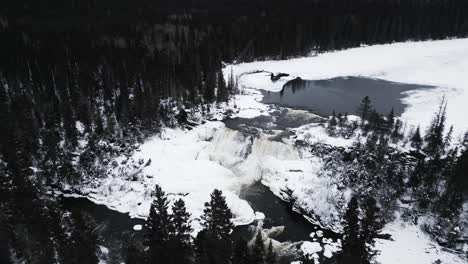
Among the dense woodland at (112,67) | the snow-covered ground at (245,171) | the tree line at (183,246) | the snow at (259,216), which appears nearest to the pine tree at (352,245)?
the tree line at (183,246)

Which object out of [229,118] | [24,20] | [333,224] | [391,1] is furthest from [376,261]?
[391,1]

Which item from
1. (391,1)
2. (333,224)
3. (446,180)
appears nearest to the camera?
(333,224)

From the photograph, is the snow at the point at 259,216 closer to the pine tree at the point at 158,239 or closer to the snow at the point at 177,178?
the snow at the point at 177,178

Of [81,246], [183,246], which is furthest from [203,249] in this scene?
[81,246]

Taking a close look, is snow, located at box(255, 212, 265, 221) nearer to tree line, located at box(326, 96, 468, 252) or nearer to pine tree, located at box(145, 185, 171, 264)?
tree line, located at box(326, 96, 468, 252)

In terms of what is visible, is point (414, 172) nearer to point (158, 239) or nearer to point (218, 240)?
point (218, 240)

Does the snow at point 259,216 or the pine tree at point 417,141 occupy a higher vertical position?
the pine tree at point 417,141

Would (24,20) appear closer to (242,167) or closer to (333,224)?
(242,167)
